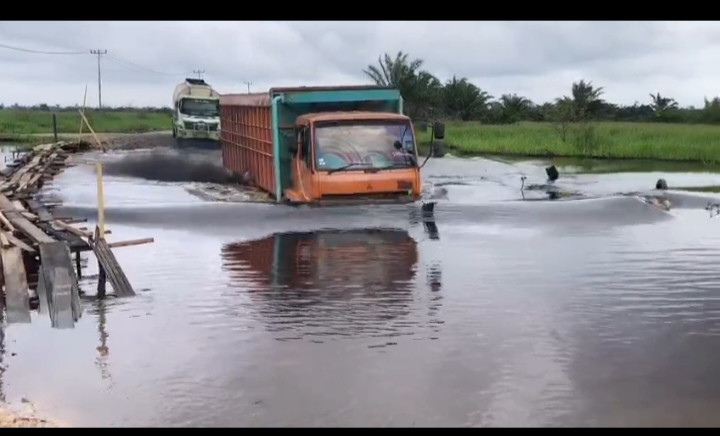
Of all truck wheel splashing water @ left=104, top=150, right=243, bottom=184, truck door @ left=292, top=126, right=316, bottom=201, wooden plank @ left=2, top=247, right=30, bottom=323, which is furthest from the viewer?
truck wheel splashing water @ left=104, top=150, right=243, bottom=184

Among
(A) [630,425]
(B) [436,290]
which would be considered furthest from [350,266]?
(A) [630,425]

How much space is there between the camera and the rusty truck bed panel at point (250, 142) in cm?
1756

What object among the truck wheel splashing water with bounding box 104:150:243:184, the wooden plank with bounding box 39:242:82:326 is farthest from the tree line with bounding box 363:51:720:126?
the wooden plank with bounding box 39:242:82:326

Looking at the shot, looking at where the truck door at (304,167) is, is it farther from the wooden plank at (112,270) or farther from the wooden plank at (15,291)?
the wooden plank at (15,291)

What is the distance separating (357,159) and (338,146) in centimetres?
40

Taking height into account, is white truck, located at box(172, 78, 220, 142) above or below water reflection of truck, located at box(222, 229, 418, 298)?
above

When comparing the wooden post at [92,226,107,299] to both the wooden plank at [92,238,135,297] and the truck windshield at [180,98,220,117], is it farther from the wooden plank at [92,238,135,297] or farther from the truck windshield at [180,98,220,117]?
the truck windshield at [180,98,220,117]

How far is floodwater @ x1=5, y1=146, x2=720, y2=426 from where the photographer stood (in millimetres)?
5996

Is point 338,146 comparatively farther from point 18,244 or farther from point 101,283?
point 18,244

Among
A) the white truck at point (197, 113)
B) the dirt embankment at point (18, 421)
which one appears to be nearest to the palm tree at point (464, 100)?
the white truck at point (197, 113)

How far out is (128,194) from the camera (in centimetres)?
2020

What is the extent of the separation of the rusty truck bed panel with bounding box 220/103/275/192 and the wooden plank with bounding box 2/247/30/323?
833 cm

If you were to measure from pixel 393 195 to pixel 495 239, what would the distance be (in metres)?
2.25
